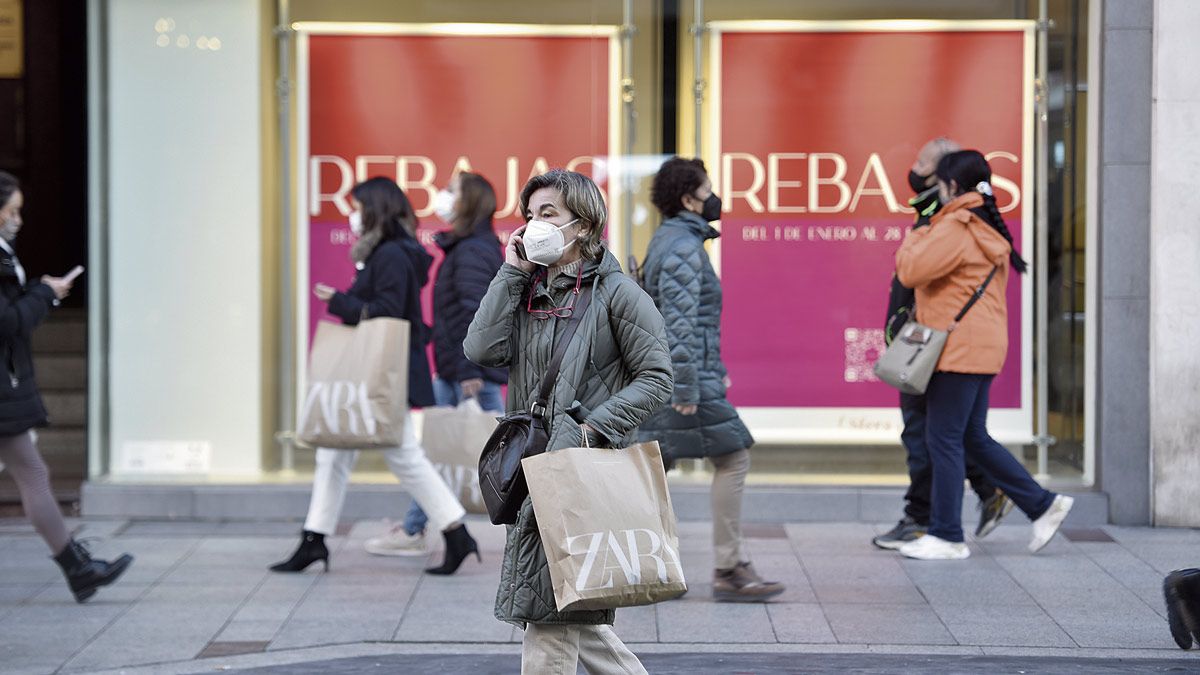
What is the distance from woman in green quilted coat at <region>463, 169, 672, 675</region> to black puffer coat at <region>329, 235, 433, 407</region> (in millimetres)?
2649

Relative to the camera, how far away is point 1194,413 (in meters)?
8.05

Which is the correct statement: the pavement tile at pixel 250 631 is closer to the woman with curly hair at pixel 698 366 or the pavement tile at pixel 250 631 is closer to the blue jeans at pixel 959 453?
the woman with curly hair at pixel 698 366

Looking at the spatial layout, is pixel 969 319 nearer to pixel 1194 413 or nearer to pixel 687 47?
pixel 1194 413

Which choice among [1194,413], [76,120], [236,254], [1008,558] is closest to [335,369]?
[236,254]

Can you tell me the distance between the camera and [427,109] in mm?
8742

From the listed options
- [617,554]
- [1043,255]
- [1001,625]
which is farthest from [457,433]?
[1043,255]

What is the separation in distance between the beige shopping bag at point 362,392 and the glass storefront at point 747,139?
1.94m

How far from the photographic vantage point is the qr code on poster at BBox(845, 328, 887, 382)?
874cm

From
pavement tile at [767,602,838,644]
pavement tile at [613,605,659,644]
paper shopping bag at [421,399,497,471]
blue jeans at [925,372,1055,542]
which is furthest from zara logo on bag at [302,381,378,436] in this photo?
blue jeans at [925,372,1055,542]

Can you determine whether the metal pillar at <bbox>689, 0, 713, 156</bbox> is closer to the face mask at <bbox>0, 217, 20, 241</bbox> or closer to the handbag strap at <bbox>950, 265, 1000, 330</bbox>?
the handbag strap at <bbox>950, 265, 1000, 330</bbox>

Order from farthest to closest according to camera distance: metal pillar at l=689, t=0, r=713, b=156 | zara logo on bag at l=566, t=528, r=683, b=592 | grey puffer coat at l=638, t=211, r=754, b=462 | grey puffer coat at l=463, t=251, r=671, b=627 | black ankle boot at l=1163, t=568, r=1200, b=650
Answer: metal pillar at l=689, t=0, r=713, b=156 → grey puffer coat at l=638, t=211, r=754, b=462 → black ankle boot at l=1163, t=568, r=1200, b=650 → grey puffer coat at l=463, t=251, r=671, b=627 → zara logo on bag at l=566, t=528, r=683, b=592

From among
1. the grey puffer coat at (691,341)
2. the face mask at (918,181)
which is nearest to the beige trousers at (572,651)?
the grey puffer coat at (691,341)

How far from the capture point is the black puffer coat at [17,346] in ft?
20.5

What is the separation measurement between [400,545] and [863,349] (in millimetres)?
2867
